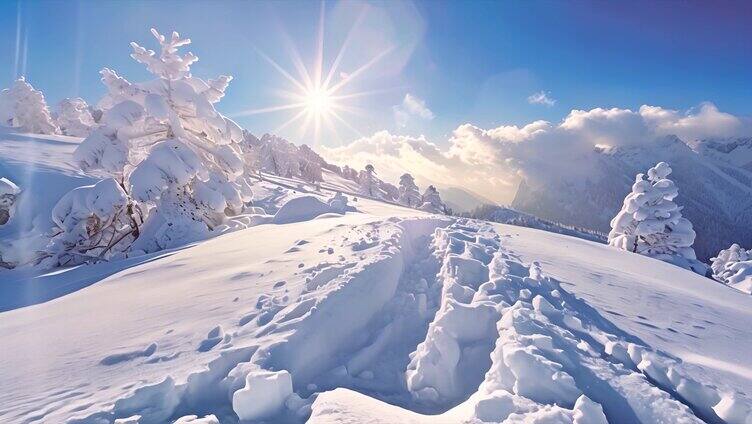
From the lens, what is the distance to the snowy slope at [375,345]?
2.82 meters

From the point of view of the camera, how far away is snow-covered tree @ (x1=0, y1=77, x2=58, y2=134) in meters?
39.6

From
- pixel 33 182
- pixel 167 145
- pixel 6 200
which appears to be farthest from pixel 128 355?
pixel 33 182

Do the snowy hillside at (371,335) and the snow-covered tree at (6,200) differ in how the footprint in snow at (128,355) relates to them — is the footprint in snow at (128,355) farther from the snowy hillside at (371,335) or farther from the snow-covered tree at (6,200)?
the snow-covered tree at (6,200)

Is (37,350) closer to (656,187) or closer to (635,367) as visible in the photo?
(635,367)

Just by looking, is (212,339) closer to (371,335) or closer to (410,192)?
(371,335)

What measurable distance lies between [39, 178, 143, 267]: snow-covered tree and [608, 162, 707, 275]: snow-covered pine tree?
91.4 feet

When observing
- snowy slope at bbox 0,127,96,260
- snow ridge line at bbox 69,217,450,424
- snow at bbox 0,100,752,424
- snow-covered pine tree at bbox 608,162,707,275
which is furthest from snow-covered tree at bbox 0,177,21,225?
snow-covered pine tree at bbox 608,162,707,275

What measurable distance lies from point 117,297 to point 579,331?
686 centimetres

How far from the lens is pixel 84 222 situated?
38.4ft

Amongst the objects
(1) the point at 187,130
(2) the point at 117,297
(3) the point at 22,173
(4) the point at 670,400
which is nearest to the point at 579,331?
(4) the point at 670,400

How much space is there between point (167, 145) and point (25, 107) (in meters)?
43.6

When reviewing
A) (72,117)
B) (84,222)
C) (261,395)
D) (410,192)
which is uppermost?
(72,117)

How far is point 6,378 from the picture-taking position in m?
3.37

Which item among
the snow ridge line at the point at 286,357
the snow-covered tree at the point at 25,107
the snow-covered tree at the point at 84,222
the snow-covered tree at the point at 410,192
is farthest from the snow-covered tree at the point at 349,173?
the snow ridge line at the point at 286,357
